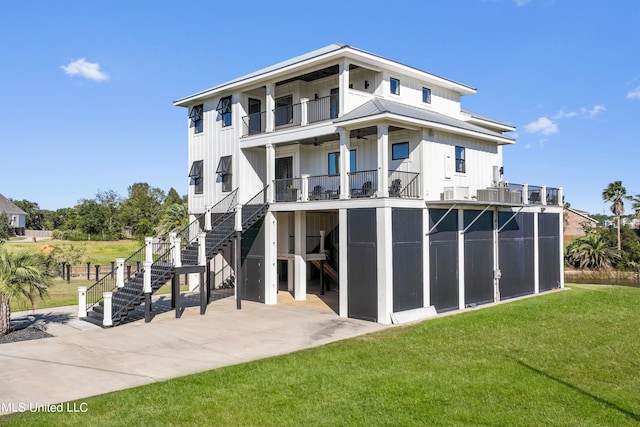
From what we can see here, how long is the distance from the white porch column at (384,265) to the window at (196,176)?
11.6m

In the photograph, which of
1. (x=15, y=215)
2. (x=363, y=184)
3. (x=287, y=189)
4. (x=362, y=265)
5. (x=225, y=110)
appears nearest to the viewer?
(x=362, y=265)

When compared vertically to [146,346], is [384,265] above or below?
above

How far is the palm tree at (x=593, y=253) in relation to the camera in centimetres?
4362

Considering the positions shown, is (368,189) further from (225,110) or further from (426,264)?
(225,110)

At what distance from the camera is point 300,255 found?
21438mm

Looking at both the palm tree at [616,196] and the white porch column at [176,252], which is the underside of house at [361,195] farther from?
the palm tree at [616,196]

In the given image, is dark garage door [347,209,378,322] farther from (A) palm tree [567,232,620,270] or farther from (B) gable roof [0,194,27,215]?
(B) gable roof [0,194,27,215]

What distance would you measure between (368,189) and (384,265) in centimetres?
316

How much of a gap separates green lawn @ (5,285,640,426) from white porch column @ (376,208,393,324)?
79.4 inches

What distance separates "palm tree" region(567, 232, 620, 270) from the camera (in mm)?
43625

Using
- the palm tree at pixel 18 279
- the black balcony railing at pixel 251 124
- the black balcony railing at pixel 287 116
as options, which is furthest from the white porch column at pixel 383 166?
the palm tree at pixel 18 279

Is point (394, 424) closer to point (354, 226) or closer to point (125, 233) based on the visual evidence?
point (354, 226)

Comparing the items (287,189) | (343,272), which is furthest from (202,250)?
(343,272)

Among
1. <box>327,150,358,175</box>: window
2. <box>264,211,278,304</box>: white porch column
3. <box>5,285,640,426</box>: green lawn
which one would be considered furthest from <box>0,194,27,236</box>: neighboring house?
<box>5,285,640,426</box>: green lawn
